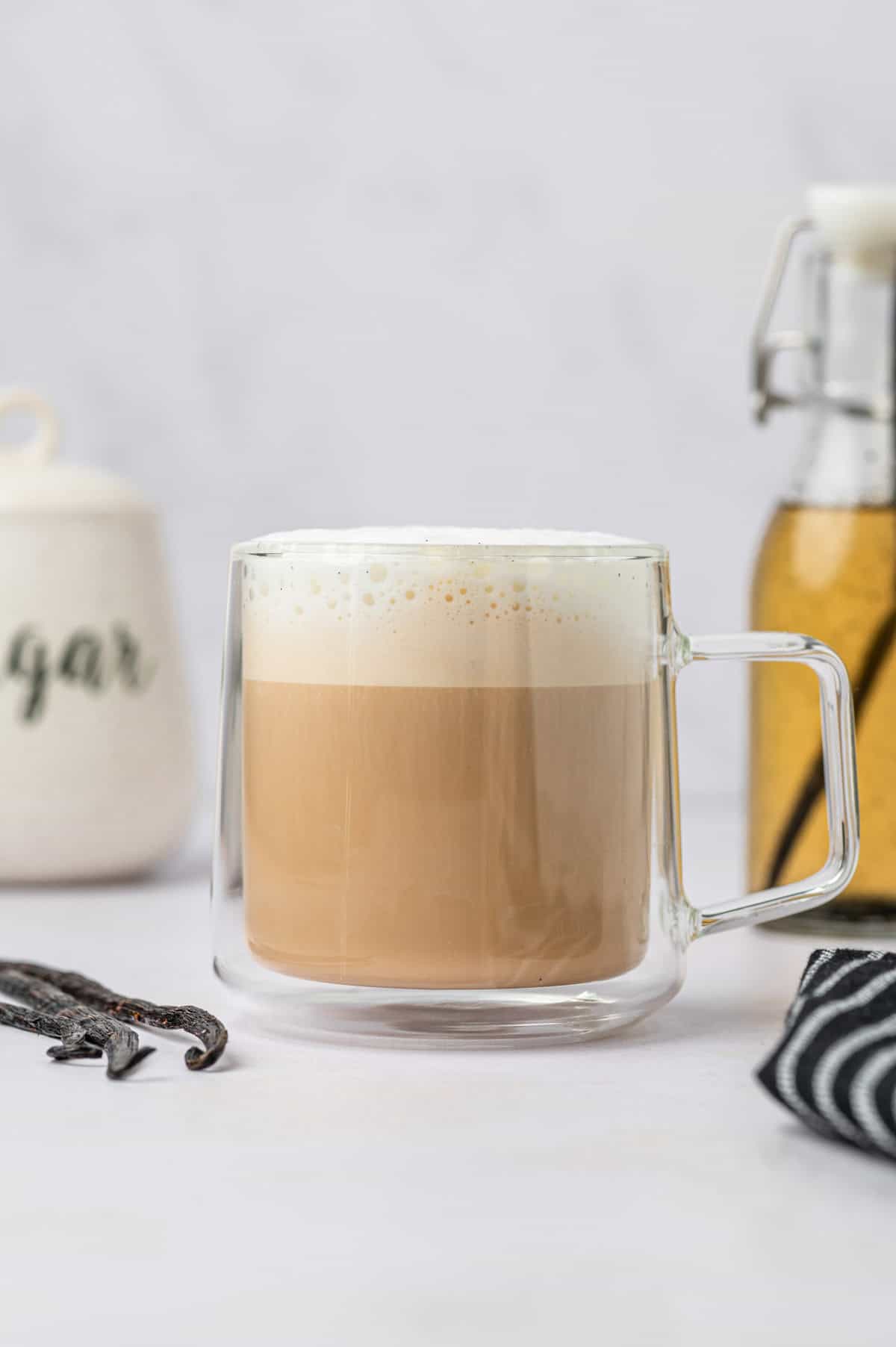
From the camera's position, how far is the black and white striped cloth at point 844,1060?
43 cm

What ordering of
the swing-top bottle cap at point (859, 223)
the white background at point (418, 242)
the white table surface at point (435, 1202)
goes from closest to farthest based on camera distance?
1. the white table surface at point (435, 1202)
2. the swing-top bottle cap at point (859, 223)
3. the white background at point (418, 242)

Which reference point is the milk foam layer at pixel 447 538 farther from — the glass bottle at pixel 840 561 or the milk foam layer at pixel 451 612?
the glass bottle at pixel 840 561

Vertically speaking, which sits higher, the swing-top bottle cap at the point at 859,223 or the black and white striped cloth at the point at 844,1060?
the swing-top bottle cap at the point at 859,223

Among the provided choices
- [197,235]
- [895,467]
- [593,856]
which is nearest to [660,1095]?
[593,856]

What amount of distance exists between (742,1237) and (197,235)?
98cm

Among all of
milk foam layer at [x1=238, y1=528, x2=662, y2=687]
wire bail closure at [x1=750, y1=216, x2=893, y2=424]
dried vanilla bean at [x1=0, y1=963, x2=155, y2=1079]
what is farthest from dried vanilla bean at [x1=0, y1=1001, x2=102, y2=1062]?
wire bail closure at [x1=750, y1=216, x2=893, y2=424]

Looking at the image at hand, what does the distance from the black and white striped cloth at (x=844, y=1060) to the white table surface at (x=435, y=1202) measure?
1 centimetres

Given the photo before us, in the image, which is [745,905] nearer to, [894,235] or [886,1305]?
[886,1305]

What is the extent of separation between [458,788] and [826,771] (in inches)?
5.6

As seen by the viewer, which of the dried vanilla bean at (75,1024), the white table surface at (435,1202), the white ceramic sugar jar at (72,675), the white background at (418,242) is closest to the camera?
the white table surface at (435,1202)

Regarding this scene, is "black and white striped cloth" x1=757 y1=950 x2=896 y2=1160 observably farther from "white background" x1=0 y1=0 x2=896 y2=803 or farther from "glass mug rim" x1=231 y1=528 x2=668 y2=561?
"white background" x1=0 y1=0 x2=896 y2=803

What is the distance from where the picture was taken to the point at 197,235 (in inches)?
49.1

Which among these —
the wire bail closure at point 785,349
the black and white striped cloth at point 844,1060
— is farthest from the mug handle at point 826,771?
the wire bail closure at point 785,349

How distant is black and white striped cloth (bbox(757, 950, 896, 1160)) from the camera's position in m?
0.43
